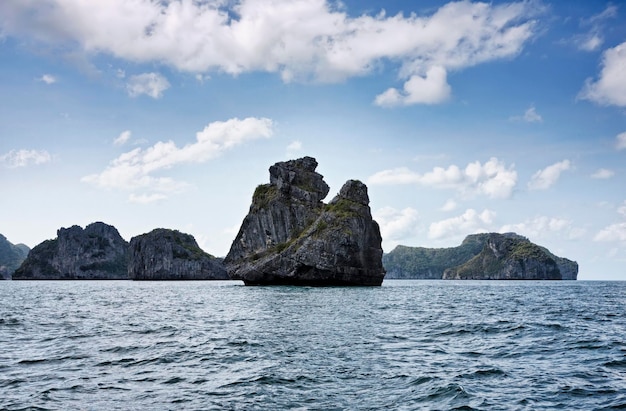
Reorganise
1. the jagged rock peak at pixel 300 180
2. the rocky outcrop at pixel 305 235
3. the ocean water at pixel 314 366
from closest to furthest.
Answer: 1. the ocean water at pixel 314 366
2. the rocky outcrop at pixel 305 235
3. the jagged rock peak at pixel 300 180

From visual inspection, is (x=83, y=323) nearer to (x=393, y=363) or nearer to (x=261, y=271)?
(x=393, y=363)

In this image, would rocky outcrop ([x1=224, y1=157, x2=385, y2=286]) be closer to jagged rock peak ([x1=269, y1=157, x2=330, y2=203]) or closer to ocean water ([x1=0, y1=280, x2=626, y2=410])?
jagged rock peak ([x1=269, y1=157, x2=330, y2=203])

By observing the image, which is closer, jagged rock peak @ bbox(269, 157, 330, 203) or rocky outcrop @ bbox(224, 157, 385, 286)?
rocky outcrop @ bbox(224, 157, 385, 286)

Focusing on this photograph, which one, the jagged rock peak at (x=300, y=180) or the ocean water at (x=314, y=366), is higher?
the jagged rock peak at (x=300, y=180)

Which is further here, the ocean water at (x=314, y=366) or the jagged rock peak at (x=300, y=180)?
the jagged rock peak at (x=300, y=180)

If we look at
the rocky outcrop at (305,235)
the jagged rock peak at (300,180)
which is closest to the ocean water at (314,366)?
the rocky outcrop at (305,235)

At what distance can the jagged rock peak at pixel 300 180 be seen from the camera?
470 feet

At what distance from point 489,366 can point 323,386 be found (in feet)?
26.2

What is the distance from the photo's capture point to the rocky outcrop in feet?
385

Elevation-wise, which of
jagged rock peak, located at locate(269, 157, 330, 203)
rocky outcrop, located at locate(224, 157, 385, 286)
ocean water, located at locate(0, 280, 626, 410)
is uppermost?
jagged rock peak, located at locate(269, 157, 330, 203)

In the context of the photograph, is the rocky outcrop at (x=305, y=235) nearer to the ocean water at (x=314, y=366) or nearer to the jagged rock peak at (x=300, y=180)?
the jagged rock peak at (x=300, y=180)

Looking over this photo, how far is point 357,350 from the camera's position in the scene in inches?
1000

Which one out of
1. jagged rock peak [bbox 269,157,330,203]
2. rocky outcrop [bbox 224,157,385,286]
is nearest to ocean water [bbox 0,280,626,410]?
rocky outcrop [bbox 224,157,385,286]

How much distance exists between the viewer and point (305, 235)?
4862 inches
